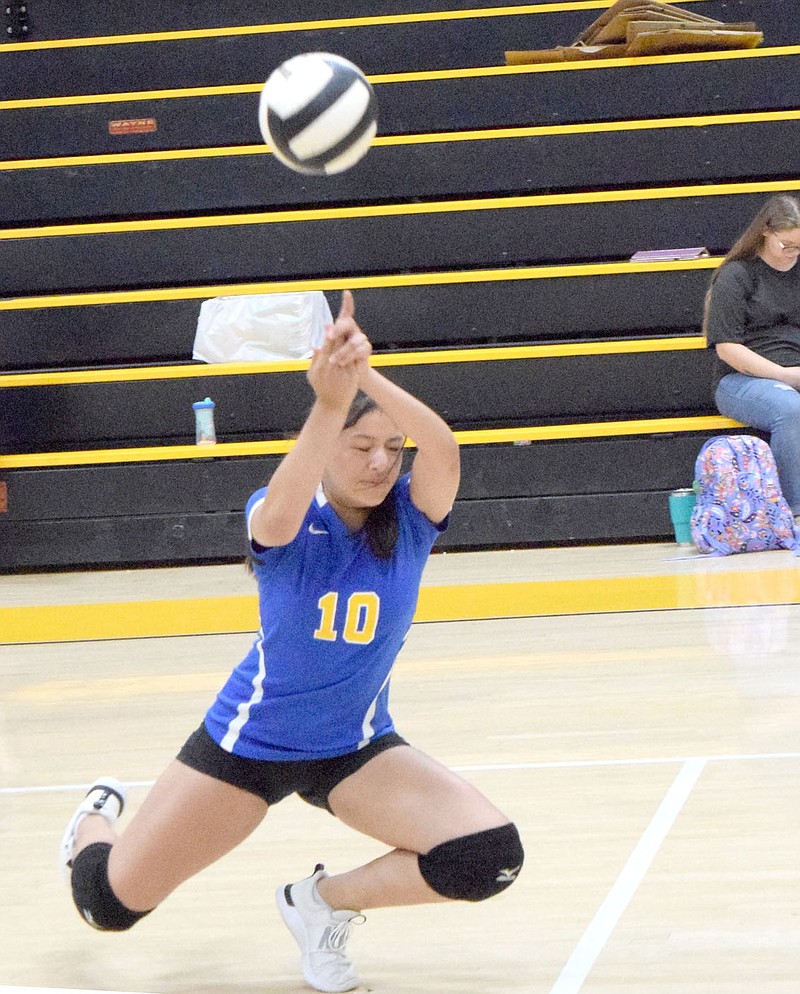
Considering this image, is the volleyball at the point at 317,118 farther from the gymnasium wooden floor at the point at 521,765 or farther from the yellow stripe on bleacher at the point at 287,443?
the yellow stripe on bleacher at the point at 287,443

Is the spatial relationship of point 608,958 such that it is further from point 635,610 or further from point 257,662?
point 635,610

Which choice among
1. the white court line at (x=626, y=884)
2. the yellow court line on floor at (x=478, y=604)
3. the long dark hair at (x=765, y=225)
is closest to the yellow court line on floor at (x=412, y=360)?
the long dark hair at (x=765, y=225)

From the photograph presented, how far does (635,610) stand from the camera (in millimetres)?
5152

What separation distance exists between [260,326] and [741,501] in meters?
2.39

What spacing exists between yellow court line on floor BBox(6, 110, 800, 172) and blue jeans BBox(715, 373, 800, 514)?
1.62m

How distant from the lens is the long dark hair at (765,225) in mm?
6148

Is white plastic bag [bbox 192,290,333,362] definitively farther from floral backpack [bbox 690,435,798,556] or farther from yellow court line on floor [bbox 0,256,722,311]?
floral backpack [bbox 690,435,798,556]

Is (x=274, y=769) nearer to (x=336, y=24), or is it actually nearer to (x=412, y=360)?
(x=412, y=360)

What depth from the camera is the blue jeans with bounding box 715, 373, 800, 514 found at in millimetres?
6066

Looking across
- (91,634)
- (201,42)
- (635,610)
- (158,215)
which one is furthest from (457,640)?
(201,42)

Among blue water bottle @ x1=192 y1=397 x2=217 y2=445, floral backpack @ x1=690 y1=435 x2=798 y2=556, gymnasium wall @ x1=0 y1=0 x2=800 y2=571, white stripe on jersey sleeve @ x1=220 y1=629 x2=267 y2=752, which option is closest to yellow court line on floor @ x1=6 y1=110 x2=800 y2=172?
gymnasium wall @ x1=0 y1=0 x2=800 y2=571

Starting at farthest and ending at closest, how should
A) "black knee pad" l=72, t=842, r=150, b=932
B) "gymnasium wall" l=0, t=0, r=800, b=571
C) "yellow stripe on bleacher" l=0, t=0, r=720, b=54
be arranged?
"yellow stripe on bleacher" l=0, t=0, r=720, b=54 → "gymnasium wall" l=0, t=0, r=800, b=571 → "black knee pad" l=72, t=842, r=150, b=932

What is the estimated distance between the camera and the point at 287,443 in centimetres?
674

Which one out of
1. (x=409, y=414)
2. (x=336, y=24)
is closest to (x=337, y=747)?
(x=409, y=414)
